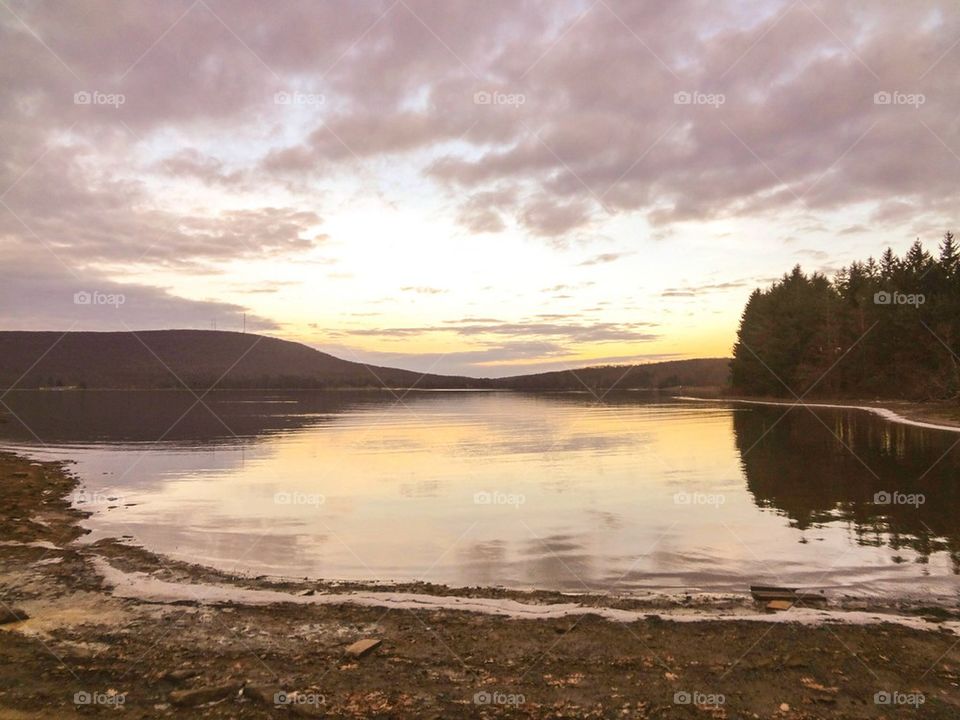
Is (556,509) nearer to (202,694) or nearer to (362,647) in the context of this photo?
(362,647)

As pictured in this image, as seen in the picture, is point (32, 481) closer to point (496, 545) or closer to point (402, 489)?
point (402, 489)

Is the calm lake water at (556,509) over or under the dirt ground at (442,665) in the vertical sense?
under

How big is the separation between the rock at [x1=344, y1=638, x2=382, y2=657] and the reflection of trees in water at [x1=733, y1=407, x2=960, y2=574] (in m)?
11.8

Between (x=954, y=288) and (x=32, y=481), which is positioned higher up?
(x=954, y=288)

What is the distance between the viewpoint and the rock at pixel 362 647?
8.52m

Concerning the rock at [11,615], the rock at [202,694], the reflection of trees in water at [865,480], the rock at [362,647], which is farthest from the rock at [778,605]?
the rock at [11,615]

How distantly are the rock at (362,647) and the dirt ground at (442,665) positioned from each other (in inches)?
3.1

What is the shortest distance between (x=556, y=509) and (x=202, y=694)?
14301 mm

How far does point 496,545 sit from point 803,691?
9131 mm

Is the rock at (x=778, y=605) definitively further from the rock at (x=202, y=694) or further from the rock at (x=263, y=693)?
the rock at (x=202, y=694)

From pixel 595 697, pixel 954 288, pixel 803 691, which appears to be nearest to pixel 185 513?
pixel 595 697

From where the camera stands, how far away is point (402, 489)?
24828mm

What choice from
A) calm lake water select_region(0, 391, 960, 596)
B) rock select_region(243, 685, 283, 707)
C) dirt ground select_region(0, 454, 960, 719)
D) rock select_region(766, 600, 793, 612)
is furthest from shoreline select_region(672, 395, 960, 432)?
rock select_region(243, 685, 283, 707)

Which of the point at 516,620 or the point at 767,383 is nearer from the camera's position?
the point at 516,620
